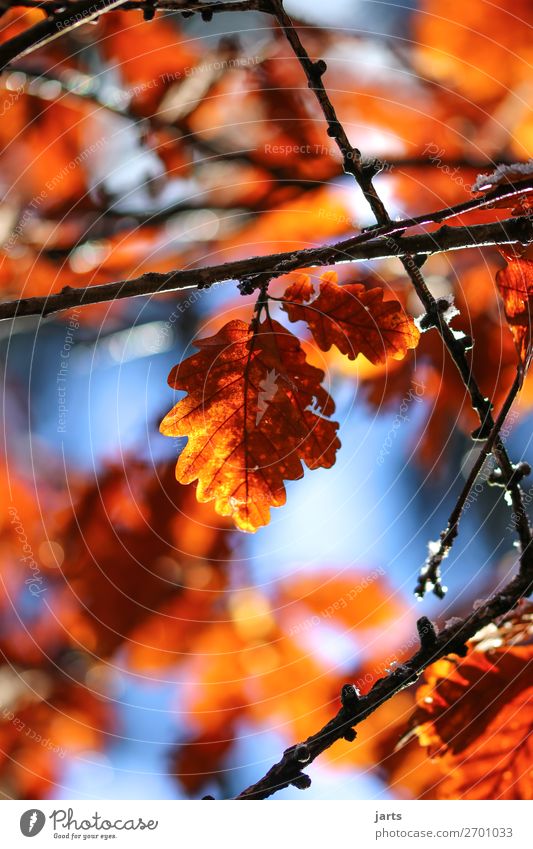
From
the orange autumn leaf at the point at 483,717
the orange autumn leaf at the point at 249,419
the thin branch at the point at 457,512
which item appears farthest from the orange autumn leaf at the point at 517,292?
the orange autumn leaf at the point at 483,717

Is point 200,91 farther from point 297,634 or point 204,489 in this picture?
point 297,634

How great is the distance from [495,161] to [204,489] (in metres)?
0.84

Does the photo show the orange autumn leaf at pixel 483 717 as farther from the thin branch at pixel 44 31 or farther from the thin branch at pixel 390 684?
the thin branch at pixel 44 31

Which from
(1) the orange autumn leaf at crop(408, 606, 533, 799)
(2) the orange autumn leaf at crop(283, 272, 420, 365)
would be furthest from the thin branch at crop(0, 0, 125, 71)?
(1) the orange autumn leaf at crop(408, 606, 533, 799)

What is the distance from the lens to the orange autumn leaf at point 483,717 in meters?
0.91

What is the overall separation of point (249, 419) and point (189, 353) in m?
0.35

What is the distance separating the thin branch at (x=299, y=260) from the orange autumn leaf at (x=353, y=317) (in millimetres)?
134

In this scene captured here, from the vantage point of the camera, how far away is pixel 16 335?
1.36m

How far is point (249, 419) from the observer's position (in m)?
0.81

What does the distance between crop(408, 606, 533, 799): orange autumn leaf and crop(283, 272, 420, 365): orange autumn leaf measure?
49cm

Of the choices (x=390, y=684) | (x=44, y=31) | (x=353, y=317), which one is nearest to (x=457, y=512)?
(x=390, y=684)

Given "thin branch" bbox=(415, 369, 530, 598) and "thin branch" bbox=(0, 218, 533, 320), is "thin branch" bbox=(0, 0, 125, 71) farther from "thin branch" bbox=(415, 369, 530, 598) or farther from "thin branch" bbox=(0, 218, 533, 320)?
"thin branch" bbox=(415, 369, 530, 598)

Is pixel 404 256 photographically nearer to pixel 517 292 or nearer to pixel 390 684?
pixel 517 292

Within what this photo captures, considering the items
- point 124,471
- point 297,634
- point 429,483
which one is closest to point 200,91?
point 124,471
